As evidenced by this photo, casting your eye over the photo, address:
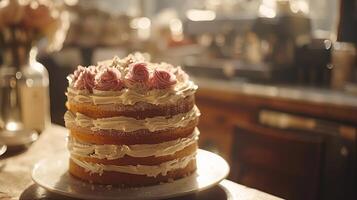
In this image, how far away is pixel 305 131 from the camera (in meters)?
1.77

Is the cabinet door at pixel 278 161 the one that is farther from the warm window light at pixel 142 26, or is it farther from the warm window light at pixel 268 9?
the warm window light at pixel 142 26

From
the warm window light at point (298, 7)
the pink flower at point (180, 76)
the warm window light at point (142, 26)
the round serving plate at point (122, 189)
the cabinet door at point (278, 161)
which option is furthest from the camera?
the warm window light at point (142, 26)

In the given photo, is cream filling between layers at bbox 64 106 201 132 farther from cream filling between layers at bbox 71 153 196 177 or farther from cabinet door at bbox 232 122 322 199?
cabinet door at bbox 232 122 322 199

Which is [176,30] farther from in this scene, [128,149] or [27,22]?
[128,149]

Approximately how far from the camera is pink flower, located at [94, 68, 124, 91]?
106cm

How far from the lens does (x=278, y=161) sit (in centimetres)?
158

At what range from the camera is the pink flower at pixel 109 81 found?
106 cm

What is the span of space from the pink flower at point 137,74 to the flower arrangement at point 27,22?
2.43ft

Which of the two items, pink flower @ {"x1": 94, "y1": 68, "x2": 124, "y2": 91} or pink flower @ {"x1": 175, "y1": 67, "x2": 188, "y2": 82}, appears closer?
pink flower @ {"x1": 94, "y1": 68, "x2": 124, "y2": 91}

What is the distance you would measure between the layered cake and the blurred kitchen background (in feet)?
1.81

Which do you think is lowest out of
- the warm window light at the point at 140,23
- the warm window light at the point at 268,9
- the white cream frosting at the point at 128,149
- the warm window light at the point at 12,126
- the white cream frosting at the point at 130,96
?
the warm window light at the point at 12,126

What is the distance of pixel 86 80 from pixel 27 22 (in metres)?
0.70

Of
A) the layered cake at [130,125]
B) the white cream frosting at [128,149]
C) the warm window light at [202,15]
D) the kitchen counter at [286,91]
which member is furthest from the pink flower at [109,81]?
the warm window light at [202,15]

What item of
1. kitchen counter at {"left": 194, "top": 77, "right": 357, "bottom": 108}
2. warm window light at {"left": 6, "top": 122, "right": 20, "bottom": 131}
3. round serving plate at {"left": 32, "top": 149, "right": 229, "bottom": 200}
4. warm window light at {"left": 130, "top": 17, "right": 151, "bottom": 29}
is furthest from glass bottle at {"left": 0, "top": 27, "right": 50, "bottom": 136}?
warm window light at {"left": 130, "top": 17, "right": 151, "bottom": 29}
